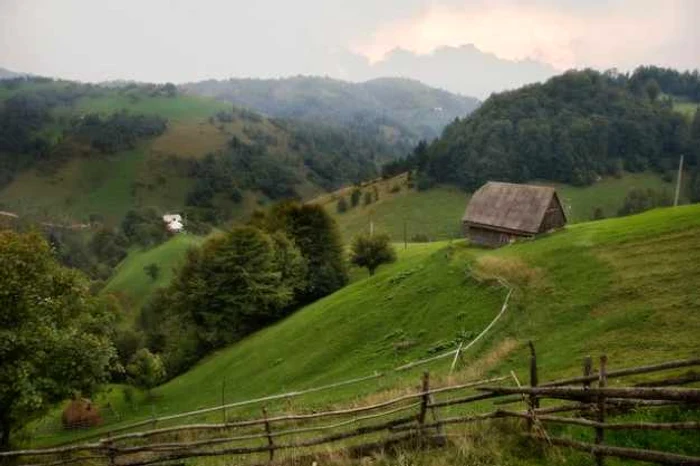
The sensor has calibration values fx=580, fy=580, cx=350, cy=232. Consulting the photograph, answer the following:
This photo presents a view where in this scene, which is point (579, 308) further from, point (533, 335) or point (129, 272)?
point (129, 272)

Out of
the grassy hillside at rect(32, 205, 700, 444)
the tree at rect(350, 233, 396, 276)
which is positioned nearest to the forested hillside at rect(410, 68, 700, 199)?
the tree at rect(350, 233, 396, 276)

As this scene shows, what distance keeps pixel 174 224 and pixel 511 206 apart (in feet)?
383

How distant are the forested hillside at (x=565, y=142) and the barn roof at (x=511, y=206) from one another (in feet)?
280

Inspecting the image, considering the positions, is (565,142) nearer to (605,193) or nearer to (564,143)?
(564,143)

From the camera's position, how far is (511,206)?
Result: 5244 cm

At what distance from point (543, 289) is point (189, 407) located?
84.2 ft

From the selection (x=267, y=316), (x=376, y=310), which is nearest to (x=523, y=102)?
(x=267, y=316)

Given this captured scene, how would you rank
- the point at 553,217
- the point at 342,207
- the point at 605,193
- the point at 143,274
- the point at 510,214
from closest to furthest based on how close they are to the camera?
the point at 553,217 < the point at 510,214 < the point at 143,274 < the point at 605,193 < the point at 342,207

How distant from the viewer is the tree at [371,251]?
2608 inches

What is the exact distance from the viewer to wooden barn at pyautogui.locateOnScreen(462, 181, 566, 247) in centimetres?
4947

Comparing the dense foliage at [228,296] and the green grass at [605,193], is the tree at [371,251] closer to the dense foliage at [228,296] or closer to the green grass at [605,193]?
the dense foliage at [228,296]

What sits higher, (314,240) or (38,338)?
(38,338)

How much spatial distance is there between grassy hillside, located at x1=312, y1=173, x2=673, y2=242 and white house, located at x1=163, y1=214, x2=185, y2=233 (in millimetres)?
39941

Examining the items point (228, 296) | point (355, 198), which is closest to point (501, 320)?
point (228, 296)
